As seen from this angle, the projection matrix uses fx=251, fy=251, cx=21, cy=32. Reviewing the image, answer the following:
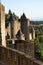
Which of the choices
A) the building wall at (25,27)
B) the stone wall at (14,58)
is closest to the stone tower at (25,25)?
the building wall at (25,27)

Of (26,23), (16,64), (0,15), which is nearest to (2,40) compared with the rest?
(0,15)

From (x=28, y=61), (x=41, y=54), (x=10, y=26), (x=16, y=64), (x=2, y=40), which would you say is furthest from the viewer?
(x=10, y=26)

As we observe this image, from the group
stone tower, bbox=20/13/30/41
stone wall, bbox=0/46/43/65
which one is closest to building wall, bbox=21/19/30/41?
stone tower, bbox=20/13/30/41

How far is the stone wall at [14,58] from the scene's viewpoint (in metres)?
6.27

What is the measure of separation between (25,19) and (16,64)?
1821 inches

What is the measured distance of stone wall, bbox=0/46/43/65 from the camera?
627 cm

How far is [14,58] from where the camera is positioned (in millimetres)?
→ 7938

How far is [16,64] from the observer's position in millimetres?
7652

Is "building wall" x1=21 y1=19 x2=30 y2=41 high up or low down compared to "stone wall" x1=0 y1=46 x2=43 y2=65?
up

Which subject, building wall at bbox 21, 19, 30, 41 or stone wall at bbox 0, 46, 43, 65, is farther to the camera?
building wall at bbox 21, 19, 30, 41

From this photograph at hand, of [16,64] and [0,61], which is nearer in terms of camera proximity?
[16,64]

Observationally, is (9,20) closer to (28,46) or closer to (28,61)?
(28,46)

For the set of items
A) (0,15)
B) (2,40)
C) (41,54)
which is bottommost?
(41,54)

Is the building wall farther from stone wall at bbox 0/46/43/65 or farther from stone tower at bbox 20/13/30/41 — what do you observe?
stone wall at bbox 0/46/43/65
